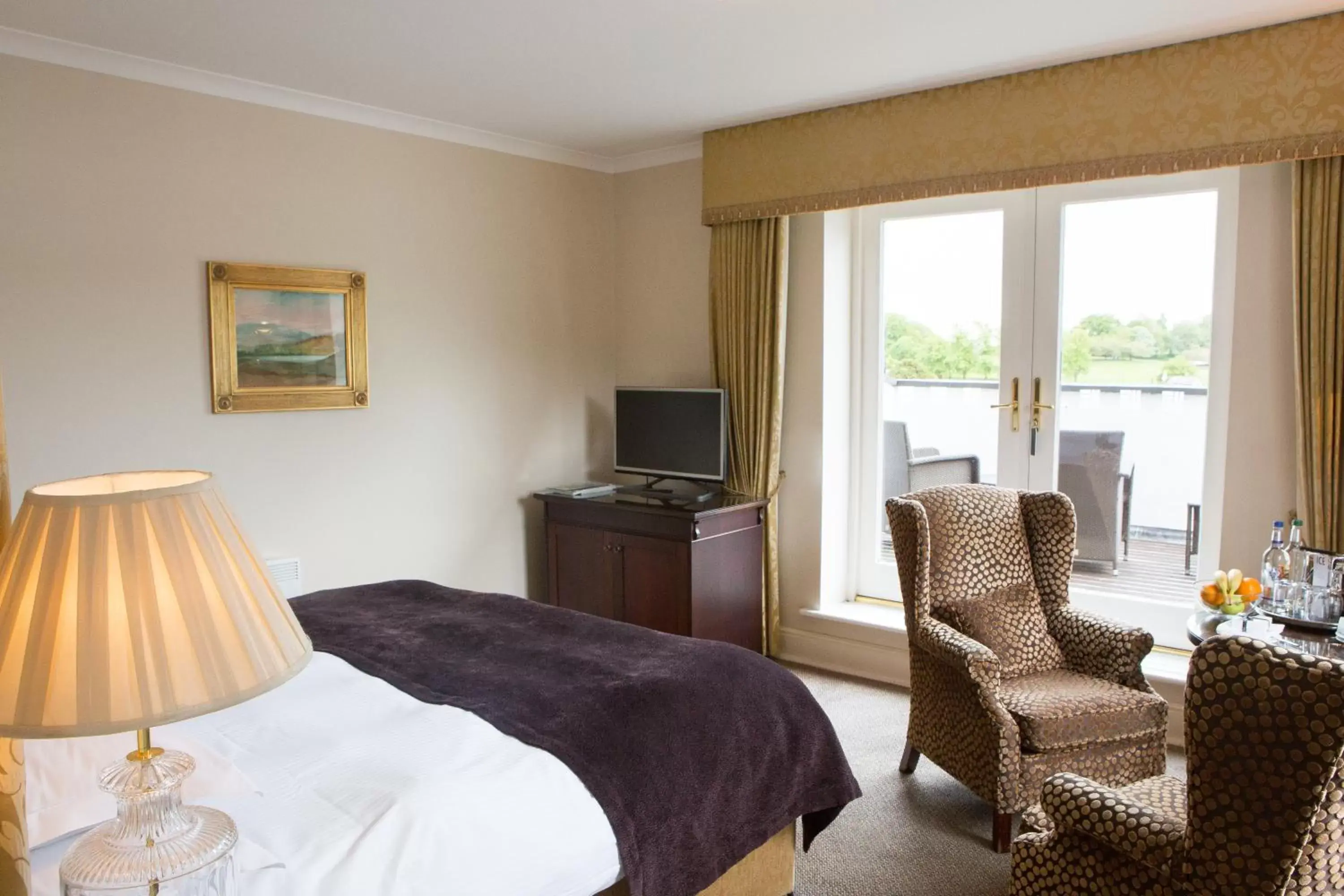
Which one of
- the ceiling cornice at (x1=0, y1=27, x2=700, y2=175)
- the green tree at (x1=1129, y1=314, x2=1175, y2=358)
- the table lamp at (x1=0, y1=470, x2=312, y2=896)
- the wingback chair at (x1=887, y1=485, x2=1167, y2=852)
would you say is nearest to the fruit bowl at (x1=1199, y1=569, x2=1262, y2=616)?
the wingback chair at (x1=887, y1=485, x2=1167, y2=852)

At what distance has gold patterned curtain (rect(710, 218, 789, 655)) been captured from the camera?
4516 mm

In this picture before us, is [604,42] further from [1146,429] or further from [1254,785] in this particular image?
[1254,785]

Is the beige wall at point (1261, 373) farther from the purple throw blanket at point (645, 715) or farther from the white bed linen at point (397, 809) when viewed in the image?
the white bed linen at point (397, 809)

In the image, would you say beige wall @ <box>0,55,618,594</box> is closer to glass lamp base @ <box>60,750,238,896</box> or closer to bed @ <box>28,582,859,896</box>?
bed @ <box>28,582,859,896</box>

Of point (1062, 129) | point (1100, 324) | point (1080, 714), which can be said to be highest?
point (1062, 129)

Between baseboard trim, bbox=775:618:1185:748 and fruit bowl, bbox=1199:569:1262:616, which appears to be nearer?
fruit bowl, bbox=1199:569:1262:616

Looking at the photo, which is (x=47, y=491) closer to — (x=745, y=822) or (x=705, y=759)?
(x=705, y=759)

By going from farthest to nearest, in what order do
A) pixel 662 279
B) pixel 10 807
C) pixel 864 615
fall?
pixel 662 279, pixel 864 615, pixel 10 807

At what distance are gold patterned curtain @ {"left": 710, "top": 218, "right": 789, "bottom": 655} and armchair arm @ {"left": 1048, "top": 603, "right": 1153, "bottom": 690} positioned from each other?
164 cm

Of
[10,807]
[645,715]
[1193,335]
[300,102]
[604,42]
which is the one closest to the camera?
[10,807]

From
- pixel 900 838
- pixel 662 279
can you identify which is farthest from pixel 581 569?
pixel 900 838

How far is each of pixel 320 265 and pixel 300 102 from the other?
669mm

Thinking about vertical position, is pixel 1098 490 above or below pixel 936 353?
below

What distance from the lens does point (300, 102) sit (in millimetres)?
3896
